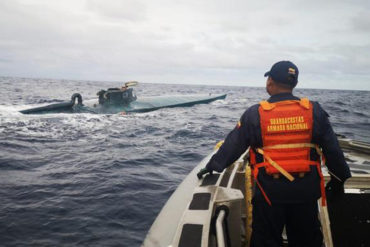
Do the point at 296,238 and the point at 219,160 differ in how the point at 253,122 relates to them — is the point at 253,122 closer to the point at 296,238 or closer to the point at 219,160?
the point at 219,160

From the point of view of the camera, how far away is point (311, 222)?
3008 mm

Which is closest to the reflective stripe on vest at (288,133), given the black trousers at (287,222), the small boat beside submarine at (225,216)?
the black trousers at (287,222)

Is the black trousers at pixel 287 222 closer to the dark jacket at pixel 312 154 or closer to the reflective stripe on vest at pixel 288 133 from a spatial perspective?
the dark jacket at pixel 312 154

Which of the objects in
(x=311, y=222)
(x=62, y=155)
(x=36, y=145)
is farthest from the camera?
(x=36, y=145)

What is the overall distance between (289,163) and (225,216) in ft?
3.02

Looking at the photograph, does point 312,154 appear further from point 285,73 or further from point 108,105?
point 108,105

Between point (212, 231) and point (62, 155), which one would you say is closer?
point (212, 231)

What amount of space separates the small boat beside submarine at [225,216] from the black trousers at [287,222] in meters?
0.38

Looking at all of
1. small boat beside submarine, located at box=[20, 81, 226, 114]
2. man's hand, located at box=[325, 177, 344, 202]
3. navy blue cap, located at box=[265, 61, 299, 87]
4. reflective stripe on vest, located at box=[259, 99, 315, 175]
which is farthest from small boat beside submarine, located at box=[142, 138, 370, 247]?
small boat beside submarine, located at box=[20, 81, 226, 114]

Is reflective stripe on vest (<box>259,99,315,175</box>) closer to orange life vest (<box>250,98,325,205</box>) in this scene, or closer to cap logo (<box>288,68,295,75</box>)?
orange life vest (<box>250,98,325,205</box>)

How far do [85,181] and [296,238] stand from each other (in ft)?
23.6

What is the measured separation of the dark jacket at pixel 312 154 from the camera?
2936mm

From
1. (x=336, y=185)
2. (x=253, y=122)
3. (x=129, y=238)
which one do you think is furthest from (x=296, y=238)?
(x=129, y=238)

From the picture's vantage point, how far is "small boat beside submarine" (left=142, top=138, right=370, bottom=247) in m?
2.98
